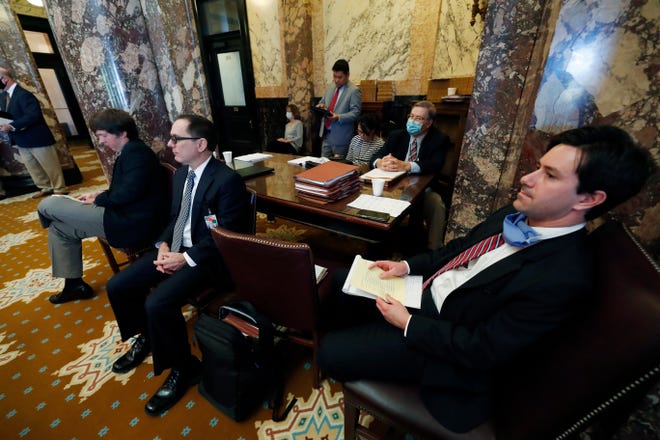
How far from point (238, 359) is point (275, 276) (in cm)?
45

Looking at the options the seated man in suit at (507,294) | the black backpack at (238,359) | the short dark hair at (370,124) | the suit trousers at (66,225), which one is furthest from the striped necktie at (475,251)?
the suit trousers at (66,225)

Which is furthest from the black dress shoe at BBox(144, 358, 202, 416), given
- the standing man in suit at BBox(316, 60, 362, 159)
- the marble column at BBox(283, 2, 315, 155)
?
the marble column at BBox(283, 2, 315, 155)

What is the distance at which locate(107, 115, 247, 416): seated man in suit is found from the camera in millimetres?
1430

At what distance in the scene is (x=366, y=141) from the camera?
9.84 ft

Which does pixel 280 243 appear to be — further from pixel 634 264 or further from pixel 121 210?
pixel 121 210

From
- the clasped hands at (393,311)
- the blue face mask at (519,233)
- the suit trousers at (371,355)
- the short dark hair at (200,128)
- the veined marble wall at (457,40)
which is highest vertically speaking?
the veined marble wall at (457,40)

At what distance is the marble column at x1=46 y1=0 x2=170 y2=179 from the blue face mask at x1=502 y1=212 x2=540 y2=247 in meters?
2.61

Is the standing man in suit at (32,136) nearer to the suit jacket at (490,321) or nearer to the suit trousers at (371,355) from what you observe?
the suit trousers at (371,355)

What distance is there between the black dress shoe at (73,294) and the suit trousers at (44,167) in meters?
3.45

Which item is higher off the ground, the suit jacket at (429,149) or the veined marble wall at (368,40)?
the veined marble wall at (368,40)

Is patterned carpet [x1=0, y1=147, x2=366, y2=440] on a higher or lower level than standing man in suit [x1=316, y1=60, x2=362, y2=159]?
lower

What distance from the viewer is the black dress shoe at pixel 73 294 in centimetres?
223

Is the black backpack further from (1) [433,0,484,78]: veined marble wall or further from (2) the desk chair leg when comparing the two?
(1) [433,0,484,78]: veined marble wall

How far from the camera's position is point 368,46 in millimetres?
4723
